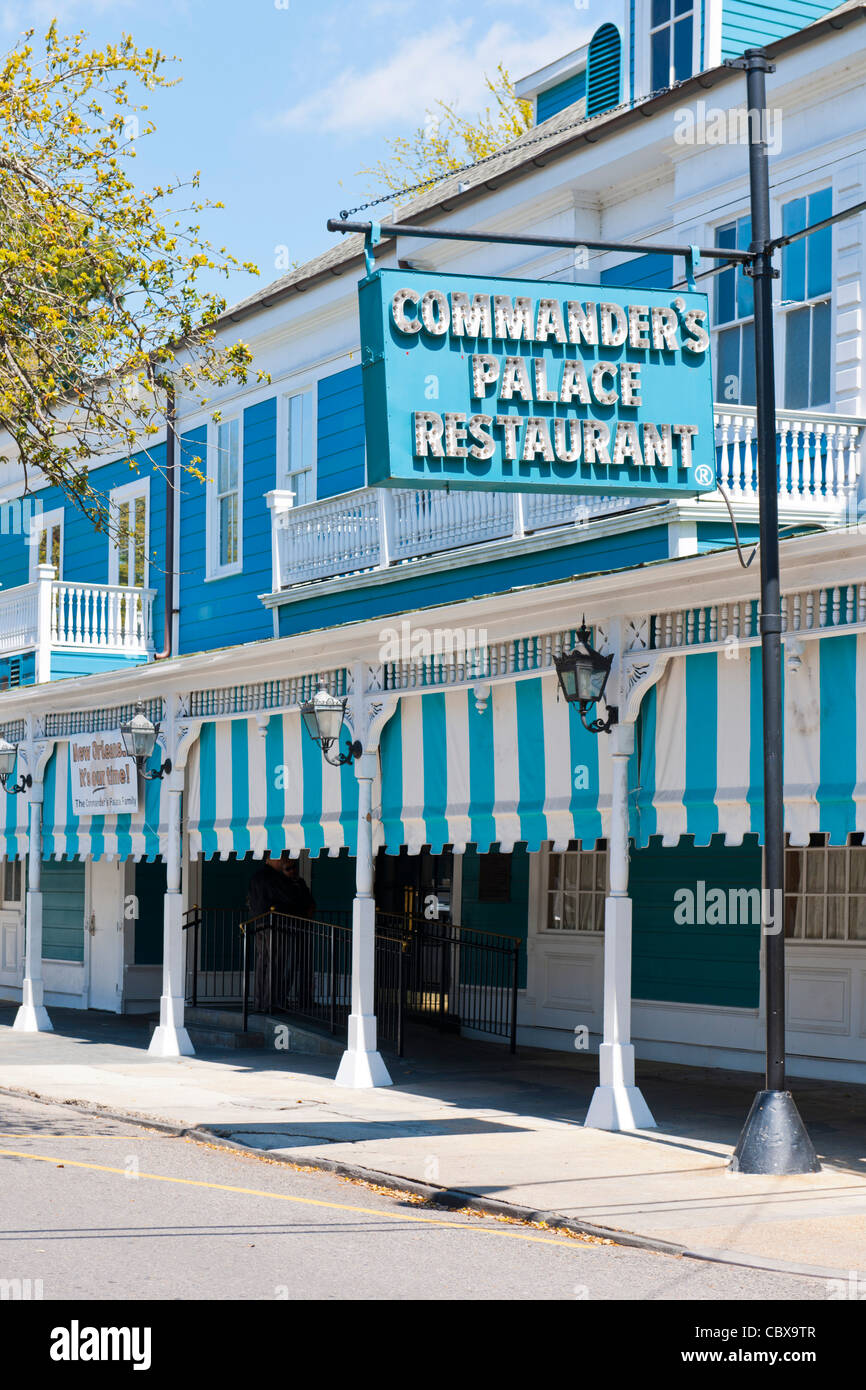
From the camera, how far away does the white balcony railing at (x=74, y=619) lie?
72.5 ft

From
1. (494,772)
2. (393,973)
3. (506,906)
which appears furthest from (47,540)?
(494,772)

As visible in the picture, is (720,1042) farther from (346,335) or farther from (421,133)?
(421,133)

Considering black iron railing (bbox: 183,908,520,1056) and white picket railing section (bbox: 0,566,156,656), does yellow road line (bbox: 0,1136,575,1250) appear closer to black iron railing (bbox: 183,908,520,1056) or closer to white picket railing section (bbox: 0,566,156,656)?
black iron railing (bbox: 183,908,520,1056)

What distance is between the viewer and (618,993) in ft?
40.5

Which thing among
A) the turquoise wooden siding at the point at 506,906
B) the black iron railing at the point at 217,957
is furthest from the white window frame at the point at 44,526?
the turquoise wooden siding at the point at 506,906

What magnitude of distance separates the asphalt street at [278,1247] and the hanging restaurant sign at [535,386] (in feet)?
13.9

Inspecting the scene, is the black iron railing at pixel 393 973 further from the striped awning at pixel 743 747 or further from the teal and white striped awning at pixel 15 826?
the striped awning at pixel 743 747

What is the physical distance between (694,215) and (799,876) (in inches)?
241

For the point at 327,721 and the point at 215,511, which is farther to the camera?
the point at 215,511

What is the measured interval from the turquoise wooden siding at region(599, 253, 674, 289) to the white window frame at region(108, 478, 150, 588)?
29.9 feet

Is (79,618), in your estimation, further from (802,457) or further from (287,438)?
(802,457)

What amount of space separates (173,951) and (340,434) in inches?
248

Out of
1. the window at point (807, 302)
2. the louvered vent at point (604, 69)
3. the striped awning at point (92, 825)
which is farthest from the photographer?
the striped awning at point (92, 825)
